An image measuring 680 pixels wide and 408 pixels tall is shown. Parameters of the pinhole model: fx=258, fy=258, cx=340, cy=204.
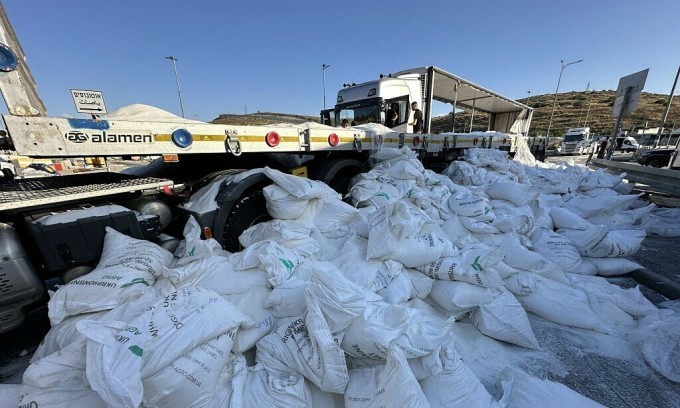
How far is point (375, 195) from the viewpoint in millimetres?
3332

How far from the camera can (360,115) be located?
225 inches

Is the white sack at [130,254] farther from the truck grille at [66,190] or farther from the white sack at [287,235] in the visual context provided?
the white sack at [287,235]

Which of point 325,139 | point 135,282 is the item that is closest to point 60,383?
point 135,282

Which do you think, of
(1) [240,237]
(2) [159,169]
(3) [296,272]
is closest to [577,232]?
(3) [296,272]

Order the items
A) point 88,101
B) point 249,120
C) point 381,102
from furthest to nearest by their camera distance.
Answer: point 249,120
point 381,102
point 88,101

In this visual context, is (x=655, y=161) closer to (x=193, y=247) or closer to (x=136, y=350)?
(x=193, y=247)

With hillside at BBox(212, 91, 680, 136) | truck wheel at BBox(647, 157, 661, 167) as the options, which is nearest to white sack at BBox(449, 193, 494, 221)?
truck wheel at BBox(647, 157, 661, 167)

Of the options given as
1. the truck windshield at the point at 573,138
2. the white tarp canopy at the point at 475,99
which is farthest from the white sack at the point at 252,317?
the truck windshield at the point at 573,138

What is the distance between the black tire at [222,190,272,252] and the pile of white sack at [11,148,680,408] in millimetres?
163

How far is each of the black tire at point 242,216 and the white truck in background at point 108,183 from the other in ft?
0.03

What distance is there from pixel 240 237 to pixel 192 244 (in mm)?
434

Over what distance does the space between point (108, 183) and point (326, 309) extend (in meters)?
2.31

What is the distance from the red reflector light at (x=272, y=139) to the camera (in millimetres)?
2535

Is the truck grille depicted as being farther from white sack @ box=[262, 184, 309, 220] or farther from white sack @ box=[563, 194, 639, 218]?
white sack @ box=[563, 194, 639, 218]
